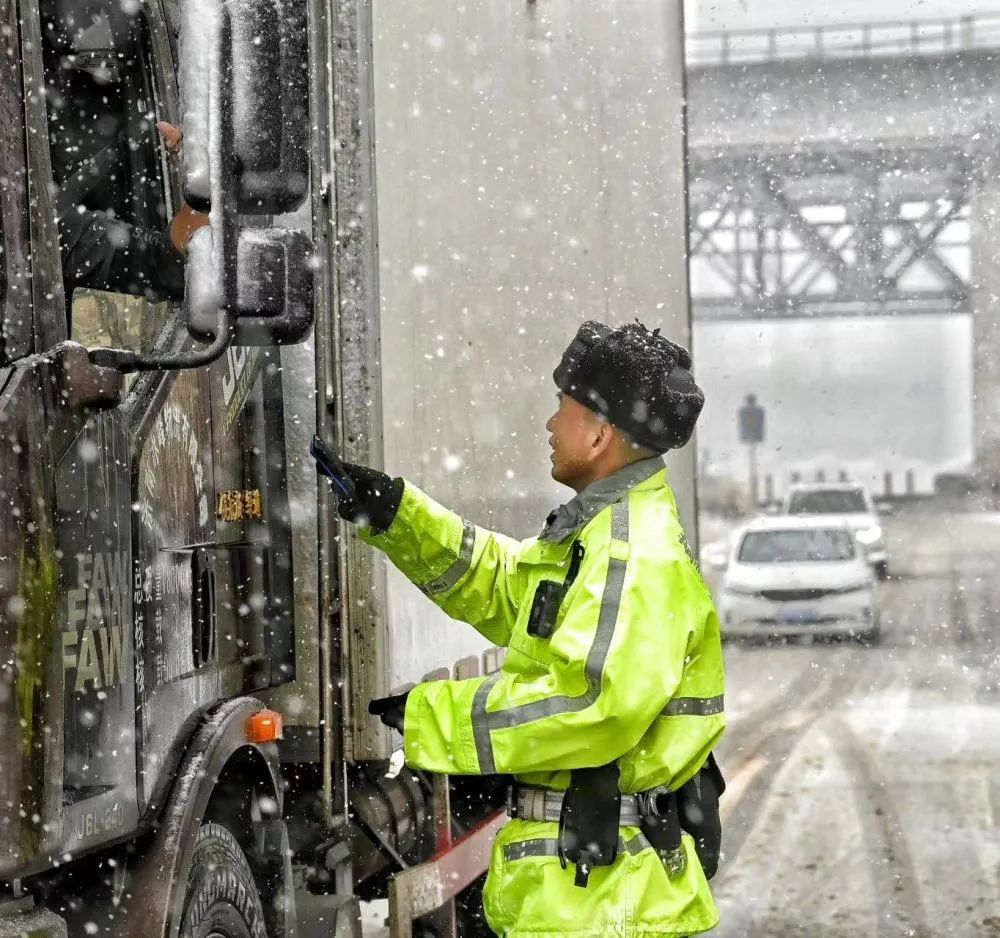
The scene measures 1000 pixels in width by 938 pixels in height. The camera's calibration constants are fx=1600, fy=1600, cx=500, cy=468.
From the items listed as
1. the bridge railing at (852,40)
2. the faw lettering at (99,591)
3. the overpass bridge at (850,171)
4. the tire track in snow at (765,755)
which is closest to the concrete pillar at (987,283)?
the overpass bridge at (850,171)

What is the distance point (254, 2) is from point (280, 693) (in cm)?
165

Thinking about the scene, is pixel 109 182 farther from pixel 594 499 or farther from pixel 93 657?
pixel 594 499

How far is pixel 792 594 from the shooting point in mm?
18328

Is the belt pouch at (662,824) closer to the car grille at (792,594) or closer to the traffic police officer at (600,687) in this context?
the traffic police officer at (600,687)

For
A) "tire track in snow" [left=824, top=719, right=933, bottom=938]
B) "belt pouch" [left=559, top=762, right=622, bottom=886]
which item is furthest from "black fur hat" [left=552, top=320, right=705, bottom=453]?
"tire track in snow" [left=824, top=719, right=933, bottom=938]

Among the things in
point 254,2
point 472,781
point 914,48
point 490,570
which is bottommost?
point 472,781

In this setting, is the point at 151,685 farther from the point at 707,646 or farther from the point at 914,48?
the point at 914,48

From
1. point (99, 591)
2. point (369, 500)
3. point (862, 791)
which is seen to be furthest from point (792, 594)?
point (99, 591)

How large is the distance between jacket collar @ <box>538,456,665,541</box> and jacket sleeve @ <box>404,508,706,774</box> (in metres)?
0.16

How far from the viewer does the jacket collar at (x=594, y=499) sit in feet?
10.6

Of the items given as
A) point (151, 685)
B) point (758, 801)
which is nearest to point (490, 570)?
point (151, 685)

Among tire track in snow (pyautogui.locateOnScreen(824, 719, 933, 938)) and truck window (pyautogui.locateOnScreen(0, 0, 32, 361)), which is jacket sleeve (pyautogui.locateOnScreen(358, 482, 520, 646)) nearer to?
truck window (pyautogui.locateOnScreen(0, 0, 32, 361))

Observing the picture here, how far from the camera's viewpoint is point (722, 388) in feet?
137

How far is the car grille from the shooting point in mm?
18141
